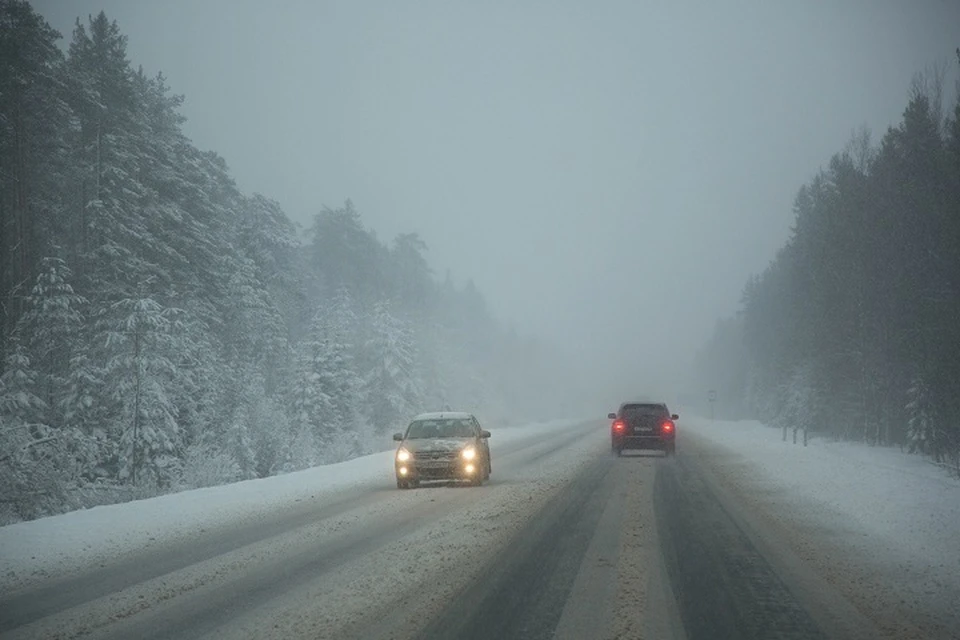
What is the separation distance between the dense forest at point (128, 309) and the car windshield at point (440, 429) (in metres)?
7.73

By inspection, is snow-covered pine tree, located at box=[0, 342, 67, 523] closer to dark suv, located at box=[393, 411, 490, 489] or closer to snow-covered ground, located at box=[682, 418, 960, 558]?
dark suv, located at box=[393, 411, 490, 489]

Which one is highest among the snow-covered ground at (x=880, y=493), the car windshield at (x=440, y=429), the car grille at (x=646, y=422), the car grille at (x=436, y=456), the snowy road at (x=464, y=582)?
the car windshield at (x=440, y=429)

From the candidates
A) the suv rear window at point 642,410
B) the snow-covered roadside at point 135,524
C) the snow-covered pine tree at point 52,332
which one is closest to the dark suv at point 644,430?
the suv rear window at point 642,410

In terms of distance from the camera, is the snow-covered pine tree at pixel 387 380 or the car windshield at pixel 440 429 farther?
the snow-covered pine tree at pixel 387 380

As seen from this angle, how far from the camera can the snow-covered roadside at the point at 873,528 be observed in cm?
668

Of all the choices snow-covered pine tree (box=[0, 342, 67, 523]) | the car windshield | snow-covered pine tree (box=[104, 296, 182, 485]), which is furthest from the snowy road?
snow-covered pine tree (box=[104, 296, 182, 485])

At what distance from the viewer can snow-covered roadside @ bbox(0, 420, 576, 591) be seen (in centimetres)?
916

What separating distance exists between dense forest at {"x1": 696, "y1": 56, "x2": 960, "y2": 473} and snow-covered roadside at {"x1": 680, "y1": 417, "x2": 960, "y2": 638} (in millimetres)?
5695

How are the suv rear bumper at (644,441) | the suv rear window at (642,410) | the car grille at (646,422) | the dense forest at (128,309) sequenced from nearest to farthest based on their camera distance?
the dense forest at (128,309) < the suv rear bumper at (644,441) < the car grille at (646,422) < the suv rear window at (642,410)

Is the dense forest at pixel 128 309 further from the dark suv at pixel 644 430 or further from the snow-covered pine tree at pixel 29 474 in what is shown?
the dark suv at pixel 644 430

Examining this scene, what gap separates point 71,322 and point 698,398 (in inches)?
6043

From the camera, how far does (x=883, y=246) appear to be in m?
33.1

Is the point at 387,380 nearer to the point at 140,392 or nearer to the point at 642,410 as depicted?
the point at 642,410

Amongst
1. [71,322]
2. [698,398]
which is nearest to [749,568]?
[71,322]
